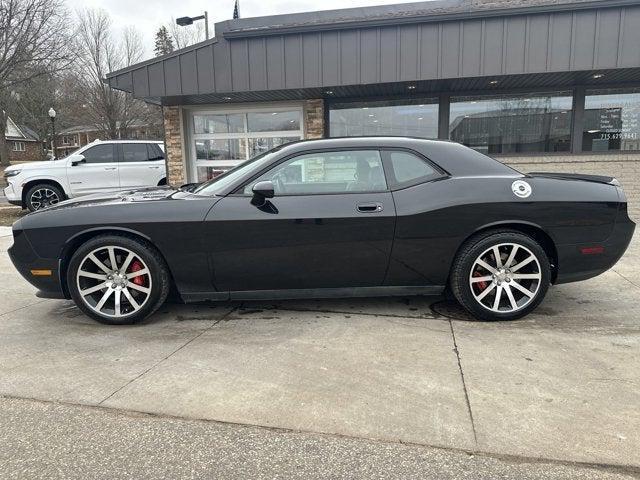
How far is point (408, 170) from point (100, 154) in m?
9.54

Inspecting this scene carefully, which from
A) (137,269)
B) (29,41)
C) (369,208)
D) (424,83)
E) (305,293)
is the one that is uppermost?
(29,41)

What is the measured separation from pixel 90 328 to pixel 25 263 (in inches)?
29.5

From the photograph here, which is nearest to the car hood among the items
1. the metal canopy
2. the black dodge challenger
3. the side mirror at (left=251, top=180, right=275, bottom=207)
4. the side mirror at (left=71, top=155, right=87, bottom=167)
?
the black dodge challenger

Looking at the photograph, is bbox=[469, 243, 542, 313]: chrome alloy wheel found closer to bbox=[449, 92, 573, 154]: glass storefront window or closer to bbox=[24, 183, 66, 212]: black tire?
bbox=[449, 92, 573, 154]: glass storefront window

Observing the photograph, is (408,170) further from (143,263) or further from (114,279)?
(114,279)

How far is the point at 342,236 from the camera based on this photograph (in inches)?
150

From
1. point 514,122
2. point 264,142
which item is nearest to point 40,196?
point 264,142

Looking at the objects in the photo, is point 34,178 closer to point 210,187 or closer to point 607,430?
point 210,187

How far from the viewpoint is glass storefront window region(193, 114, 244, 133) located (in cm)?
1090

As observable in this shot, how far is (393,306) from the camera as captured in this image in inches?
172

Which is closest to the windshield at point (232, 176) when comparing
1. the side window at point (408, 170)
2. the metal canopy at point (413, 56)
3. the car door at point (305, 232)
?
the car door at point (305, 232)

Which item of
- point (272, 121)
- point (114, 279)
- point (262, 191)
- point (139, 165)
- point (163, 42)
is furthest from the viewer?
point (163, 42)

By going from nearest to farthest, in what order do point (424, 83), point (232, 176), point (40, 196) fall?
point (232, 176), point (424, 83), point (40, 196)

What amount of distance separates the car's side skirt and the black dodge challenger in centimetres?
1
